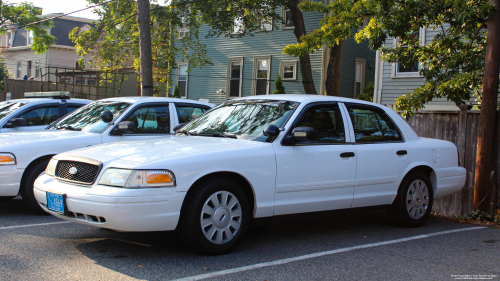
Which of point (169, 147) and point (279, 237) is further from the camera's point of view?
point (279, 237)

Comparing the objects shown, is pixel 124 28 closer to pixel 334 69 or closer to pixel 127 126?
pixel 334 69

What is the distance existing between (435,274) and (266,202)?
5.66 ft

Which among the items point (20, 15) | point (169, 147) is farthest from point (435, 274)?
point (20, 15)

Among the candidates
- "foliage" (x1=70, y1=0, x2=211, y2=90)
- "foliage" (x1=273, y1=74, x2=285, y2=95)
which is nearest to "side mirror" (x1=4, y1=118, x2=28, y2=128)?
"foliage" (x1=70, y1=0, x2=211, y2=90)

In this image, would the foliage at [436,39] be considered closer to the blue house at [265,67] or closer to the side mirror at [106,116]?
the side mirror at [106,116]

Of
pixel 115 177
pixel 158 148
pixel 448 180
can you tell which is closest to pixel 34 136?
pixel 158 148

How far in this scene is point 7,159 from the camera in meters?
6.42

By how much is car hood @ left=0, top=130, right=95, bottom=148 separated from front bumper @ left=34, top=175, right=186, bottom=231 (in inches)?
99.4

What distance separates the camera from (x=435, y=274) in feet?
14.8

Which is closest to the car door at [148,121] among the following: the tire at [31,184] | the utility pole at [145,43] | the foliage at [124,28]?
the tire at [31,184]

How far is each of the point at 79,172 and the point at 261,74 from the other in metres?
18.3

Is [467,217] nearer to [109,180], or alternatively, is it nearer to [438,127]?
[438,127]

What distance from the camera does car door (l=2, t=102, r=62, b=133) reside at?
8.86 m

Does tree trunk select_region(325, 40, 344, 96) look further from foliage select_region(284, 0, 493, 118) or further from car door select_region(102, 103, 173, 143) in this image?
car door select_region(102, 103, 173, 143)
